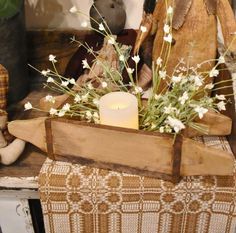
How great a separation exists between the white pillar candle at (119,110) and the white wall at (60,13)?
1.27 ft

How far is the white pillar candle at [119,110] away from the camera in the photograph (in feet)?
2.42

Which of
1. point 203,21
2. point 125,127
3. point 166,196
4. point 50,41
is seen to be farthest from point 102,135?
point 50,41

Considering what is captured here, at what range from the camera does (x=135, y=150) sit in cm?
73

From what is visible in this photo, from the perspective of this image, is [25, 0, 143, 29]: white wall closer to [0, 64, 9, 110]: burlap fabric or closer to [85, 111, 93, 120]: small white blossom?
[0, 64, 9, 110]: burlap fabric

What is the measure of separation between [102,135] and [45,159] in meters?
0.17

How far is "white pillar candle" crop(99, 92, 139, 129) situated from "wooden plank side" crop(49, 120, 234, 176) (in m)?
0.03

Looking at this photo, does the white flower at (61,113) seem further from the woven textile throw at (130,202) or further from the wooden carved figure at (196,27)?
the wooden carved figure at (196,27)

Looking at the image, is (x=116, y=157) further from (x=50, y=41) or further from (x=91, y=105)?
(x=50, y=41)

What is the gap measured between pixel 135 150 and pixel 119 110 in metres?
0.07

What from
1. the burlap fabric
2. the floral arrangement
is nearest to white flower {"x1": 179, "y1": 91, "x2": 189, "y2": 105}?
the floral arrangement

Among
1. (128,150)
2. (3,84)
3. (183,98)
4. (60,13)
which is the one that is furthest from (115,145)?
(60,13)

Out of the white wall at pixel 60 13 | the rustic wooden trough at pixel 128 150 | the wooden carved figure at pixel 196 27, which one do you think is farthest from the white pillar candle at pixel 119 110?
the white wall at pixel 60 13

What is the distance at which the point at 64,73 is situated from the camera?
3.54ft

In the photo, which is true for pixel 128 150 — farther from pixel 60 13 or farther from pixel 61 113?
pixel 60 13
